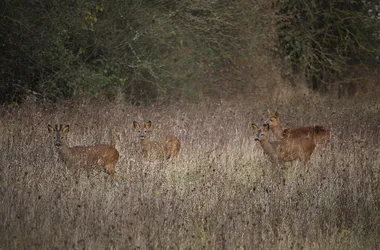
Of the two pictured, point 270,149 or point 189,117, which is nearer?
point 270,149

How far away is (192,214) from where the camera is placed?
21.0ft

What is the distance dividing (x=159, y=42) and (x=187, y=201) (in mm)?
9202

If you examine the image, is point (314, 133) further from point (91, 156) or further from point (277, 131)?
point (91, 156)

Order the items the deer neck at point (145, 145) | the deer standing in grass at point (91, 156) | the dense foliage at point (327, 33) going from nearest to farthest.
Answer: the deer standing in grass at point (91, 156), the deer neck at point (145, 145), the dense foliage at point (327, 33)

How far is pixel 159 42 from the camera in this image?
619 inches

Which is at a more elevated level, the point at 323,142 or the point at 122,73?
the point at 122,73

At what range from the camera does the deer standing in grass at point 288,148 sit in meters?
9.60

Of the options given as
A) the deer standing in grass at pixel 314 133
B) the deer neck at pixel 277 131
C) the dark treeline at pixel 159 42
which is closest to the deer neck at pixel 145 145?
the deer standing in grass at pixel 314 133

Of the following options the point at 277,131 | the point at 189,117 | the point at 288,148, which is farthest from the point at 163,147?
the point at 189,117

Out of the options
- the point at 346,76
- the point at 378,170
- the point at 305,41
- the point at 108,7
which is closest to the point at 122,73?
the point at 108,7

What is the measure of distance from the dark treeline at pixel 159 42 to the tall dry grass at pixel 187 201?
4.12m

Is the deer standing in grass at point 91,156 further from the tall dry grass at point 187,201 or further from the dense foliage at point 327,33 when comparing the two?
the dense foliage at point 327,33

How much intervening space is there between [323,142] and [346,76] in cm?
940

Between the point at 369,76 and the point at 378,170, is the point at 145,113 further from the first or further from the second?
the point at 369,76
